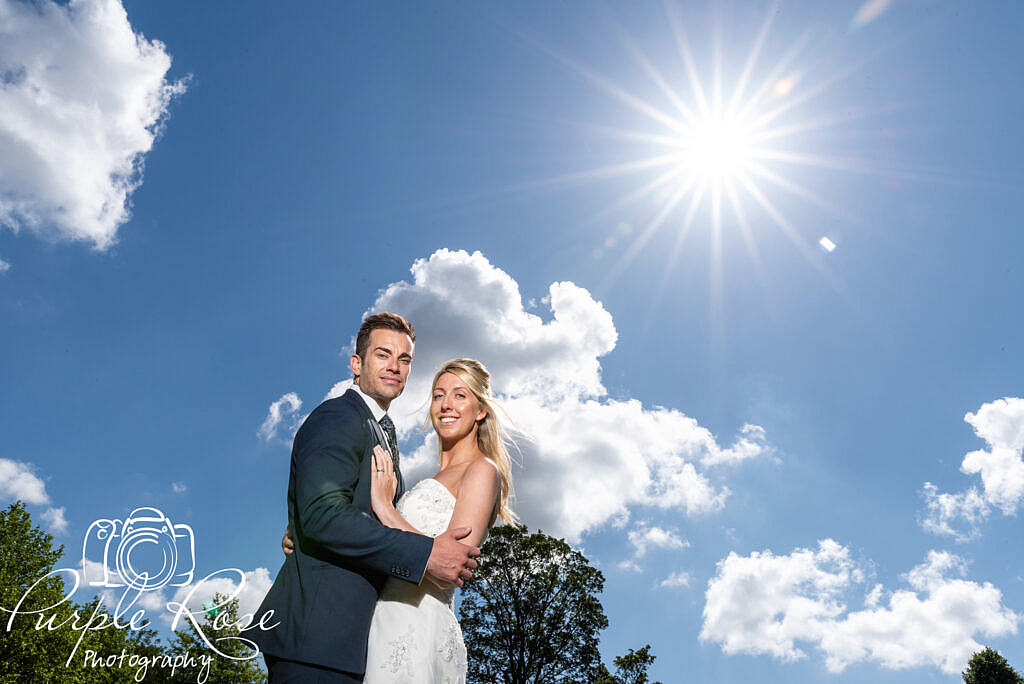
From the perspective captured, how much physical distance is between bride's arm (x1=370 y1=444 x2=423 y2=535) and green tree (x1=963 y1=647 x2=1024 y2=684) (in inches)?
2325

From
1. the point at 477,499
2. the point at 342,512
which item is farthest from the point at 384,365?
the point at 342,512

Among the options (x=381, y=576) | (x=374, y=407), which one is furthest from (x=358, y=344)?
(x=381, y=576)

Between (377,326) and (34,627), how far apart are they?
2801 centimetres

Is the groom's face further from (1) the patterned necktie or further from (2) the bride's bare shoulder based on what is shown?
(2) the bride's bare shoulder

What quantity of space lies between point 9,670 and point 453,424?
31435mm

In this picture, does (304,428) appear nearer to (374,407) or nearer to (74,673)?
(374,407)

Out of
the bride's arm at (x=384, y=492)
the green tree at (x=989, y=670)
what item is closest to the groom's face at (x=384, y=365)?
the bride's arm at (x=384, y=492)

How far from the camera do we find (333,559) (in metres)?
3.90

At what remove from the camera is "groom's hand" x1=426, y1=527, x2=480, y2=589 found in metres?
4.05

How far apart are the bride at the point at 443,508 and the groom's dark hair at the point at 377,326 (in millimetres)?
722

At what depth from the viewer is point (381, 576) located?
415 centimetres

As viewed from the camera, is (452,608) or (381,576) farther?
(452,608)

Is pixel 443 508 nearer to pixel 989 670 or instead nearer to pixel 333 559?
pixel 333 559

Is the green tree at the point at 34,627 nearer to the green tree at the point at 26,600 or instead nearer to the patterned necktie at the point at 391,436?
the green tree at the point at 26,600
